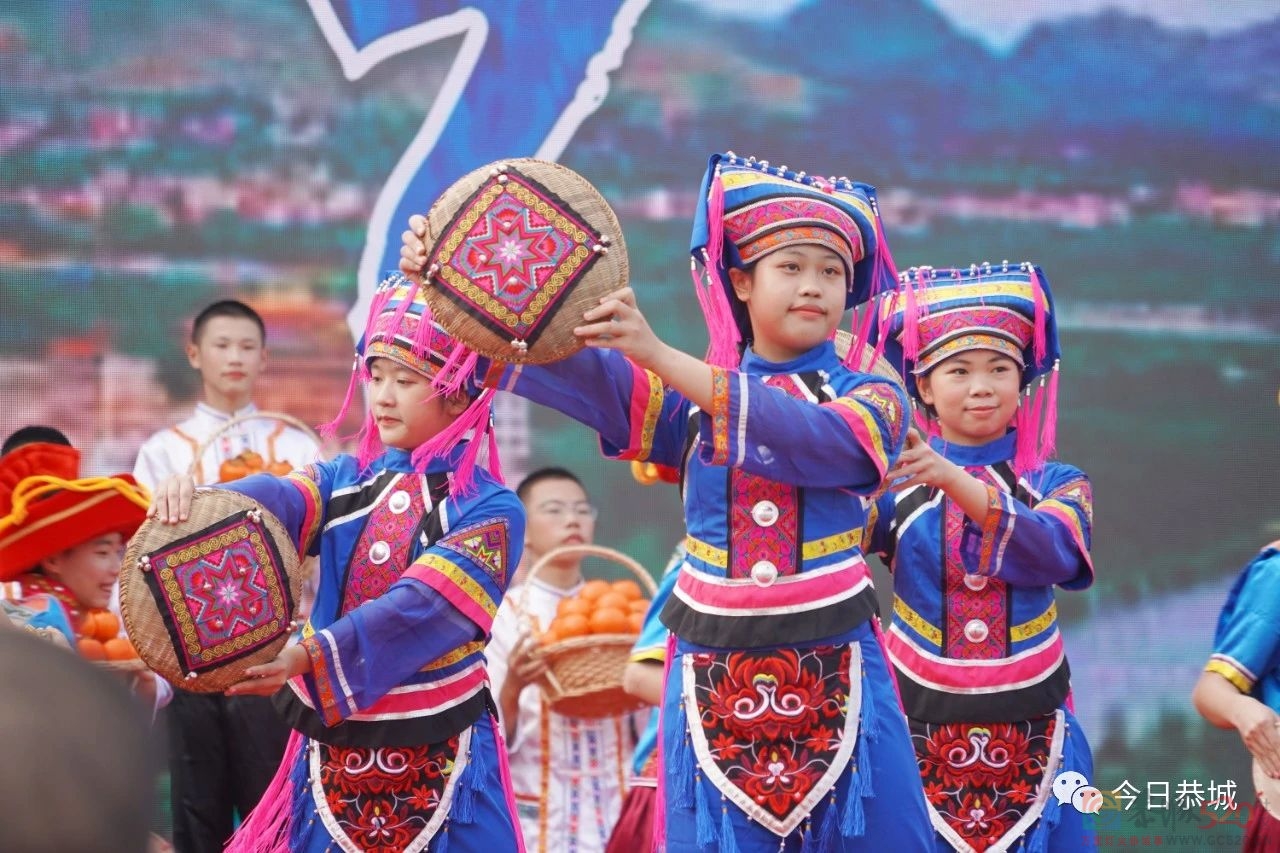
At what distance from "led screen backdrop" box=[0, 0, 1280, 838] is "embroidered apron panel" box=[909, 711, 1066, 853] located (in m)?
2.40

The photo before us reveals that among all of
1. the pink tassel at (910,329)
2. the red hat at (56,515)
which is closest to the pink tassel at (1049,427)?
the pink tassel at (910,329)

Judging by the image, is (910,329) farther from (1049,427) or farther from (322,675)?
(322,675)

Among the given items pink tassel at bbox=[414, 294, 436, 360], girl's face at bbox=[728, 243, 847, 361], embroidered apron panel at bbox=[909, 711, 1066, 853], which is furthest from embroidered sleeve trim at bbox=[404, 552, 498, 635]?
embroidered apron panel at bbox=[909, 711, 1066, 853]

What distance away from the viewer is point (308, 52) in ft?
18.7

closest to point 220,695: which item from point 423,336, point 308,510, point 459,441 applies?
point 308,510

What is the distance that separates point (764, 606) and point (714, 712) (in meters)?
0.20

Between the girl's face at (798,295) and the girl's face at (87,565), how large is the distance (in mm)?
1776

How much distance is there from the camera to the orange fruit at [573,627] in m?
4.59

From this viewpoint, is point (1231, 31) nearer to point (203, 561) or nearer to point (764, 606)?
point (764, 606)

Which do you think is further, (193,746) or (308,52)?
(308,52)

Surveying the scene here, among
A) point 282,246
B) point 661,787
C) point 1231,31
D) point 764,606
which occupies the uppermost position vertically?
point 1231,31

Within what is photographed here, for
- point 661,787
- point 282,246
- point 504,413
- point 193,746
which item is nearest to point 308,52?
point 282,246

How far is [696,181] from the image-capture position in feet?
19.1

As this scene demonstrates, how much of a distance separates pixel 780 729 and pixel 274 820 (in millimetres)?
1107
